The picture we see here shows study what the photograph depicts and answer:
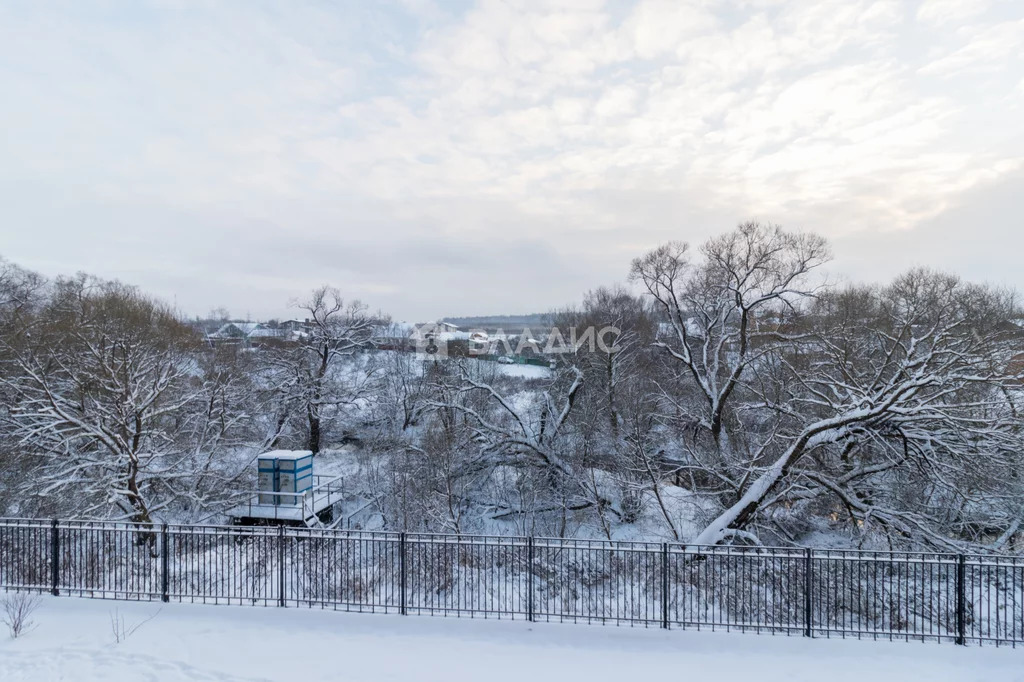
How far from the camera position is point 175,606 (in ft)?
26.5

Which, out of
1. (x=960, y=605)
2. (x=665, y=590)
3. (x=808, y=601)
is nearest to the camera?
(x=960, y=605)

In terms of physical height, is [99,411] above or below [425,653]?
above

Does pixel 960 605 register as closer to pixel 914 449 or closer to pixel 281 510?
pixel 914 449

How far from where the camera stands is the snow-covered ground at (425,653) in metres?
6.34

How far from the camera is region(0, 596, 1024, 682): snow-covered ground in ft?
20.8

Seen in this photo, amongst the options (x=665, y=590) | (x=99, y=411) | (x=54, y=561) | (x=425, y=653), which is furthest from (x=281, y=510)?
(x=665, y=590)

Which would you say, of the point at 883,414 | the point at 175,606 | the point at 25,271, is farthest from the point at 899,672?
the point at 25,271

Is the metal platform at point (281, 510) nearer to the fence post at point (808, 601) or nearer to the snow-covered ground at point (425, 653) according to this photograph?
the snow-covered ground at point (425, 653)

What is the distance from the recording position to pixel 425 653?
687cm

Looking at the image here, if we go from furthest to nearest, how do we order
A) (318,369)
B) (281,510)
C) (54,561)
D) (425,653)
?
(318,369)
(281,510)
(54,561)
(425,653)

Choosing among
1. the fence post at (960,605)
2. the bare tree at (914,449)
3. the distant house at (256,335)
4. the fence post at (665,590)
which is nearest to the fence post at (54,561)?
the fence post at (665,590)

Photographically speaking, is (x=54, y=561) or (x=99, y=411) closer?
(x=54, y=561)

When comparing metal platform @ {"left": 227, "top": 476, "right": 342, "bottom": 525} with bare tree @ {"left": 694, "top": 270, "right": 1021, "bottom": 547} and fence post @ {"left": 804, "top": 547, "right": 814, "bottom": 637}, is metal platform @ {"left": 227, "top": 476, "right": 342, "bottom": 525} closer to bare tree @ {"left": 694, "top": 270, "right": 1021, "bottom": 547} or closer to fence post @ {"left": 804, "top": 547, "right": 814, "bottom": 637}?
bare tree @ {"left": 694, "top": 270, "right": 1021, "bottom": 547}

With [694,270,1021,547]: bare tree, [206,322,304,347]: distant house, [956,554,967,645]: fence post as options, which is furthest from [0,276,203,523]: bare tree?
[956,554,967,645]: fence post
